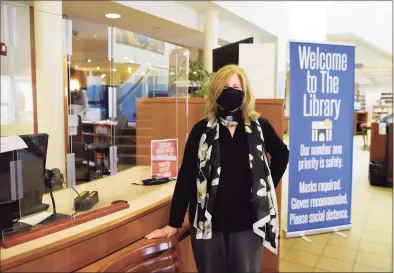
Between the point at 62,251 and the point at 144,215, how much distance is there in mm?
482

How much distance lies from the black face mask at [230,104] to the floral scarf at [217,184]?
58mm

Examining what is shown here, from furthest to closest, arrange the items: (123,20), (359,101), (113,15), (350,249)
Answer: (359,101), (123,20), (113,15), (350,249)

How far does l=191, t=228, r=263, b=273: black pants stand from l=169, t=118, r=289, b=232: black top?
4 centimetres

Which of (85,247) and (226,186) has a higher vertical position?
(226,186)

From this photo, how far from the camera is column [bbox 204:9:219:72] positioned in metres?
5.86

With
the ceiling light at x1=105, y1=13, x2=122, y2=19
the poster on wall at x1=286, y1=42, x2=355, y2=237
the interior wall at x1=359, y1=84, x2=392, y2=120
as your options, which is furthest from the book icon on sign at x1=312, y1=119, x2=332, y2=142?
the interior wall at x1=359, y1=84, x2=392, y2=120

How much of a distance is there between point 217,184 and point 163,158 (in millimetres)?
821

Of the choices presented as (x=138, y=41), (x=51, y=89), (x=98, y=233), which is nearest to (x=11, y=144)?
(x=98, y=233)

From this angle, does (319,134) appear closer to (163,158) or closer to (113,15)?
(163,158)

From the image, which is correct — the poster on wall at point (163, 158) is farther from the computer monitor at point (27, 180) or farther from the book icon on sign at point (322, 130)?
the book icon on sign at point (322, 130)

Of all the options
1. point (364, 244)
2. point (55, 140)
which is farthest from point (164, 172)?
point (364, 244)

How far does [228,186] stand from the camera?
Answer: 158 cm

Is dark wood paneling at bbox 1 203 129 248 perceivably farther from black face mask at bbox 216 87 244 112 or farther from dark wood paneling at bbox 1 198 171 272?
black face mask at bbox 216 87 244 112

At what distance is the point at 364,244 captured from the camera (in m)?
3.51
